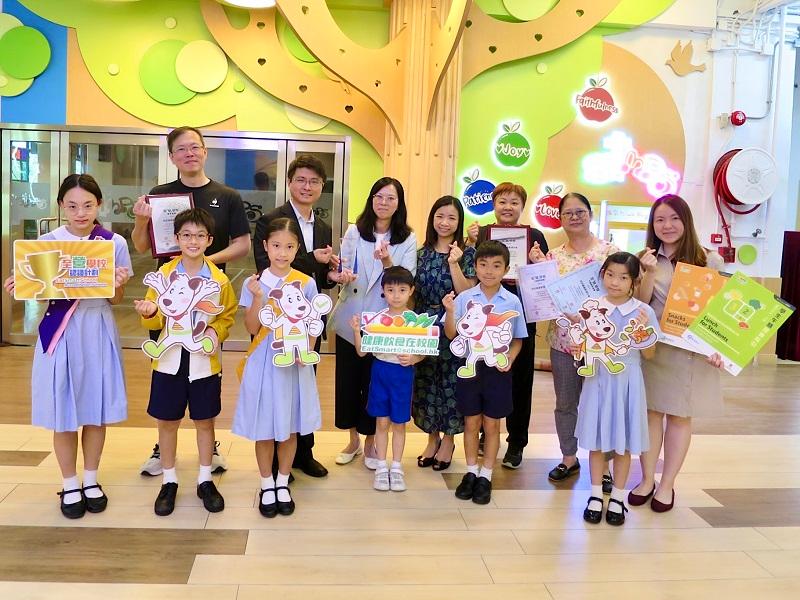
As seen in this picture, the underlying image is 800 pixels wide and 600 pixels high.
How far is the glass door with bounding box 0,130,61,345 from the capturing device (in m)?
5.70

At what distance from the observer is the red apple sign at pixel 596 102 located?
5.91 meters

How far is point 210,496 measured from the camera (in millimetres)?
2645

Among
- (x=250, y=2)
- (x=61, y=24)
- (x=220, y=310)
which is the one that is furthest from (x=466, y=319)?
(x=61, y=24)

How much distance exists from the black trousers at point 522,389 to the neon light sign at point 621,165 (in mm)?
3231

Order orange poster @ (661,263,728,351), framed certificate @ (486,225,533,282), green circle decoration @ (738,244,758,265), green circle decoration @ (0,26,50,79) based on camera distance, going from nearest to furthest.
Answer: orange poster @ (661,263,728,351)
framed certificate @ (486,225,533,282)
green circle decoration @ (0,26,50,79)
green circle decoration @ (738,244,758,265)

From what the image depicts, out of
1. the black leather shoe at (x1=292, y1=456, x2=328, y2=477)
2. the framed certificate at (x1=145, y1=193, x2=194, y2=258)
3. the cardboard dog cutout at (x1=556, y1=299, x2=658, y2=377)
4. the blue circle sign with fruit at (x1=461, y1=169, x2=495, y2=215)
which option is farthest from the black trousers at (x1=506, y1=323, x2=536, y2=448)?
the blue circle sign with fruit at (x1=461, y1=169, x2=495, y2=215)

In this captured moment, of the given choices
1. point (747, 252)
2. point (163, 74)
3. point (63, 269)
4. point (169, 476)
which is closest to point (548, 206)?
point (747, 252)

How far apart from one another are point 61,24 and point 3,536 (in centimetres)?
483

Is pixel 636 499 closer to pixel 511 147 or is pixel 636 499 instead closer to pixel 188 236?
pixel 188 236

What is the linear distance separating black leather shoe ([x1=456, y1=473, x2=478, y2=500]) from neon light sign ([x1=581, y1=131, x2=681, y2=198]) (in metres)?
3.88

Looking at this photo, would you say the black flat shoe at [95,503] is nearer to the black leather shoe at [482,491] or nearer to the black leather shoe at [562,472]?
the black leather shoe at [482,491]

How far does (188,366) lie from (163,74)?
3.98m

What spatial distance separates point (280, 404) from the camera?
256 centimetres

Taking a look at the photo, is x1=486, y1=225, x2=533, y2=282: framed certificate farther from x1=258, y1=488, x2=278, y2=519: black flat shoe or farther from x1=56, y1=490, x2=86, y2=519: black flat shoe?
x1=56, y1=490, x2=86, y2=519: black flat shoe
